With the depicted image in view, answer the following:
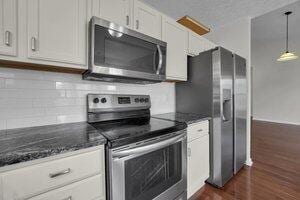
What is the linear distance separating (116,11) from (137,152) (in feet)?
3.96

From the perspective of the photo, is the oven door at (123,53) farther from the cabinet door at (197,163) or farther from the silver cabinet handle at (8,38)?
the cabinet door at (197,163)

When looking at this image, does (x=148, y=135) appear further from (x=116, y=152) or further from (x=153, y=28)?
(x=153, y=28)

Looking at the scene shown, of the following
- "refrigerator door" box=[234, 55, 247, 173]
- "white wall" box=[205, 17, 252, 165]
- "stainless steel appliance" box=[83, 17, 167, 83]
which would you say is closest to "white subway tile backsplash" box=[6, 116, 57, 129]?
"stainless steel appliance" box=[83, 17, 167, 83]

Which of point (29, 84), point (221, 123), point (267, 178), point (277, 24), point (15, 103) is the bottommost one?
point (267, 178)

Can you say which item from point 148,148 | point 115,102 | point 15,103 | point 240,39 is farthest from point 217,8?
point 15,103

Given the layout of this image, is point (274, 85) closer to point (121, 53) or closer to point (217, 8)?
point (217, 8)

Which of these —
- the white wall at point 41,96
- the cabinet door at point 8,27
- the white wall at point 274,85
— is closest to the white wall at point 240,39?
the white wall at point 41,96

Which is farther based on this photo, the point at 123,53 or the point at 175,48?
the point at 175,48

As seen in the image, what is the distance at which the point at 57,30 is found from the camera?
3.63 feet

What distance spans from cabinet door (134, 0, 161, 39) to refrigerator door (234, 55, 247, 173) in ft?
3.94

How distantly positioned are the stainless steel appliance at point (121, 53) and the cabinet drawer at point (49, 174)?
2.13ft

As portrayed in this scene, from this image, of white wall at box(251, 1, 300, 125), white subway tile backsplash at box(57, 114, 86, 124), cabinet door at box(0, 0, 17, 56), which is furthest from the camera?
white wall at box(251, 1, 300, 125)

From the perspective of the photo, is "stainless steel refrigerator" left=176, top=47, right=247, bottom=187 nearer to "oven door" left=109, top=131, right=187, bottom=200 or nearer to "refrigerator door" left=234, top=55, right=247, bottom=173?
"refrigerator door" left=234, top=55, right=247, bottom=173

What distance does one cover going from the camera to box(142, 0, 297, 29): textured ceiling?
7.42 ft
